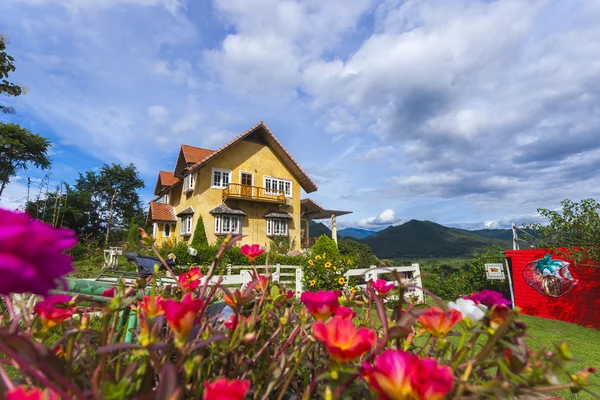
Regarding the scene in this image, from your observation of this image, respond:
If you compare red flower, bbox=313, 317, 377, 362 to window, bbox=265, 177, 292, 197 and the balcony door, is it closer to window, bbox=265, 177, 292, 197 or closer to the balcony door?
the balcony door

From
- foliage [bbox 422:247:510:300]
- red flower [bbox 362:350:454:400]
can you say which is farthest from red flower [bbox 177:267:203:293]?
foliage [bbox 422:247:510:300]

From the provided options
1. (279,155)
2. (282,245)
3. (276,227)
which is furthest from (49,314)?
(279,155)

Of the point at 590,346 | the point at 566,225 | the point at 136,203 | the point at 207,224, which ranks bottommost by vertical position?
the point at 590,346

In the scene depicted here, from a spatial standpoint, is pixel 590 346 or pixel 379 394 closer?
pixel 379 394

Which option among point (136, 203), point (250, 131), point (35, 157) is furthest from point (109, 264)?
point (136, 203)

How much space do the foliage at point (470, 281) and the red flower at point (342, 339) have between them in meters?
10.3

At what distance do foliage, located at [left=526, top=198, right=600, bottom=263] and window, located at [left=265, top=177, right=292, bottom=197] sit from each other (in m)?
12.7

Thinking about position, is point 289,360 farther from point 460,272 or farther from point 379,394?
point 460,272

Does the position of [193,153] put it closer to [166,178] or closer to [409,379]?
[166,178]

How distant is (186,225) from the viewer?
16797mm

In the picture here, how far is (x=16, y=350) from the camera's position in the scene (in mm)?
383

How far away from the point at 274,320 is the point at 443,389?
0.57m

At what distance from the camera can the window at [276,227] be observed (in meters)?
17.3

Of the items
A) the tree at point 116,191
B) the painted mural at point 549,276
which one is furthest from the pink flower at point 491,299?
the tree at point 116,191
